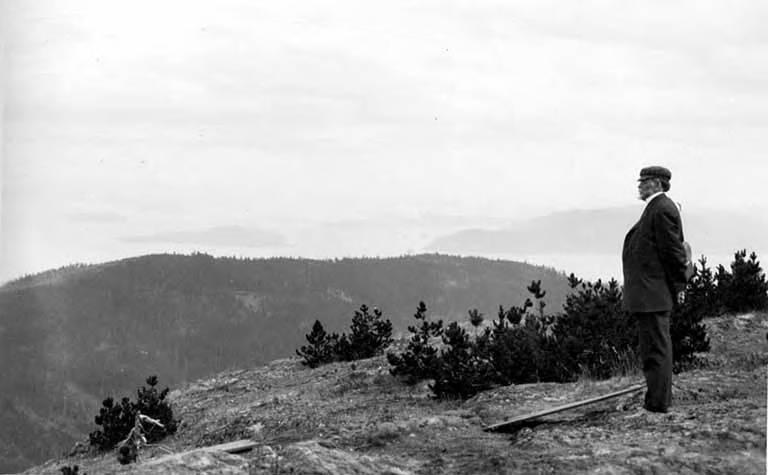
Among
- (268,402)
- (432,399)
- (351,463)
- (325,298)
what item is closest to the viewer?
(351,463)

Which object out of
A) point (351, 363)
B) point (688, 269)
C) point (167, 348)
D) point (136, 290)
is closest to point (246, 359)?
point (167, 348)

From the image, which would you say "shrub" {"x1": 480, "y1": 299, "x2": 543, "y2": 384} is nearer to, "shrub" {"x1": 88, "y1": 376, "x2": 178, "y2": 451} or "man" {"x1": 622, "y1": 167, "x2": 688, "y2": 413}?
"man" {"x1": 622, "y1": 167, "x2": 688, "y2": 413}

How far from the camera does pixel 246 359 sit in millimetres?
99125

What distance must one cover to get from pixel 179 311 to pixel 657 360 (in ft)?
363

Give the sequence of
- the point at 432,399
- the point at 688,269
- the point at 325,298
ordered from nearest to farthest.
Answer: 1. the point at 688,269
2. the point at 432,399
3. the point at 325,298

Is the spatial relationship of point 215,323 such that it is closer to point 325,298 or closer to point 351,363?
point 325,298

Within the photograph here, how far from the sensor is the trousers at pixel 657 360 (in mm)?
10078

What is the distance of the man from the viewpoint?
1008cm

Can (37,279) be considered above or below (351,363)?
above

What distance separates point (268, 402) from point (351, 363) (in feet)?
8.08

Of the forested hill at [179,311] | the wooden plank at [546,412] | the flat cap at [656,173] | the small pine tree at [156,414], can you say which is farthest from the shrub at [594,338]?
the forested hill at [179,311]

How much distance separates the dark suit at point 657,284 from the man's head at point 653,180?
9cm

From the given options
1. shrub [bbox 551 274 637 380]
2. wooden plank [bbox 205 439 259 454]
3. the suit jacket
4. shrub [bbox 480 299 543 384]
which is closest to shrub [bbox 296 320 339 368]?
shrub [bbox 480 299 543 384]

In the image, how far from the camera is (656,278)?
10.1 meters
